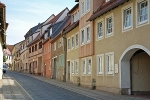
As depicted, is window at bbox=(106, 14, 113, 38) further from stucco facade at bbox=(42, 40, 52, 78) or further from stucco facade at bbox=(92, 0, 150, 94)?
stucco facade at bbox=(42, 40, 52, 78)

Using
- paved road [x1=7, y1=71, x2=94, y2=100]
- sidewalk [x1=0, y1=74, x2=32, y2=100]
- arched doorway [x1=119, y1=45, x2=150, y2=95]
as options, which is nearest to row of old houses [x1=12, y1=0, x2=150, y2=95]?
arched doorway [x1=119, y1=45, x2=150, y2=95]

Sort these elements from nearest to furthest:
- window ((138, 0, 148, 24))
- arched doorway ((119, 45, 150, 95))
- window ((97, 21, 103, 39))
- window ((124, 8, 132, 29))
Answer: window ((138, 0, 148, 24)), window ((124, 8, 132, 29)), arched doorway ((119, 45, 150, 95)), window ((97, 21, 103, 39))

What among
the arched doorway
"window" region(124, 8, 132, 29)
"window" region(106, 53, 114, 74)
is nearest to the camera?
"window" region(124, 8, 132, 29)

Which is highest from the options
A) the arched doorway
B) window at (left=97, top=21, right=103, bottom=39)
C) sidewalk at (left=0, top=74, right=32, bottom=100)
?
window at (left=97, top=21, right=103, bottom=39)

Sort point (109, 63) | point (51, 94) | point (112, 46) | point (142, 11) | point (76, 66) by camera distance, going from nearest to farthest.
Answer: point (142, 11)
point (51, 94)
point (112, 46)
point (109, 63)
point (76, 66)

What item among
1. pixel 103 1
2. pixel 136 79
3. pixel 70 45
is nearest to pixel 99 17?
pixel 103 1

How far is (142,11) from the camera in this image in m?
17.9

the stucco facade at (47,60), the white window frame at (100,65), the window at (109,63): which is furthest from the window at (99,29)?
the stucco facade at (47,60)

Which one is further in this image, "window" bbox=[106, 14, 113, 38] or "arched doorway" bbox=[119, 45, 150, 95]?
"window" bbox=[106, 14, 113, 38]

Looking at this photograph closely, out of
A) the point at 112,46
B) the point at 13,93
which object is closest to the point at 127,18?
the point at 112,46

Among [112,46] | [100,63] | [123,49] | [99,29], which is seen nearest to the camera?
[123,49]

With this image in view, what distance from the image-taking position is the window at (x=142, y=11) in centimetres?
1736

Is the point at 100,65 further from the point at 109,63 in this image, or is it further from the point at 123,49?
the point at 123,49

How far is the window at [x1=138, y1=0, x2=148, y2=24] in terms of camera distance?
1736cm
